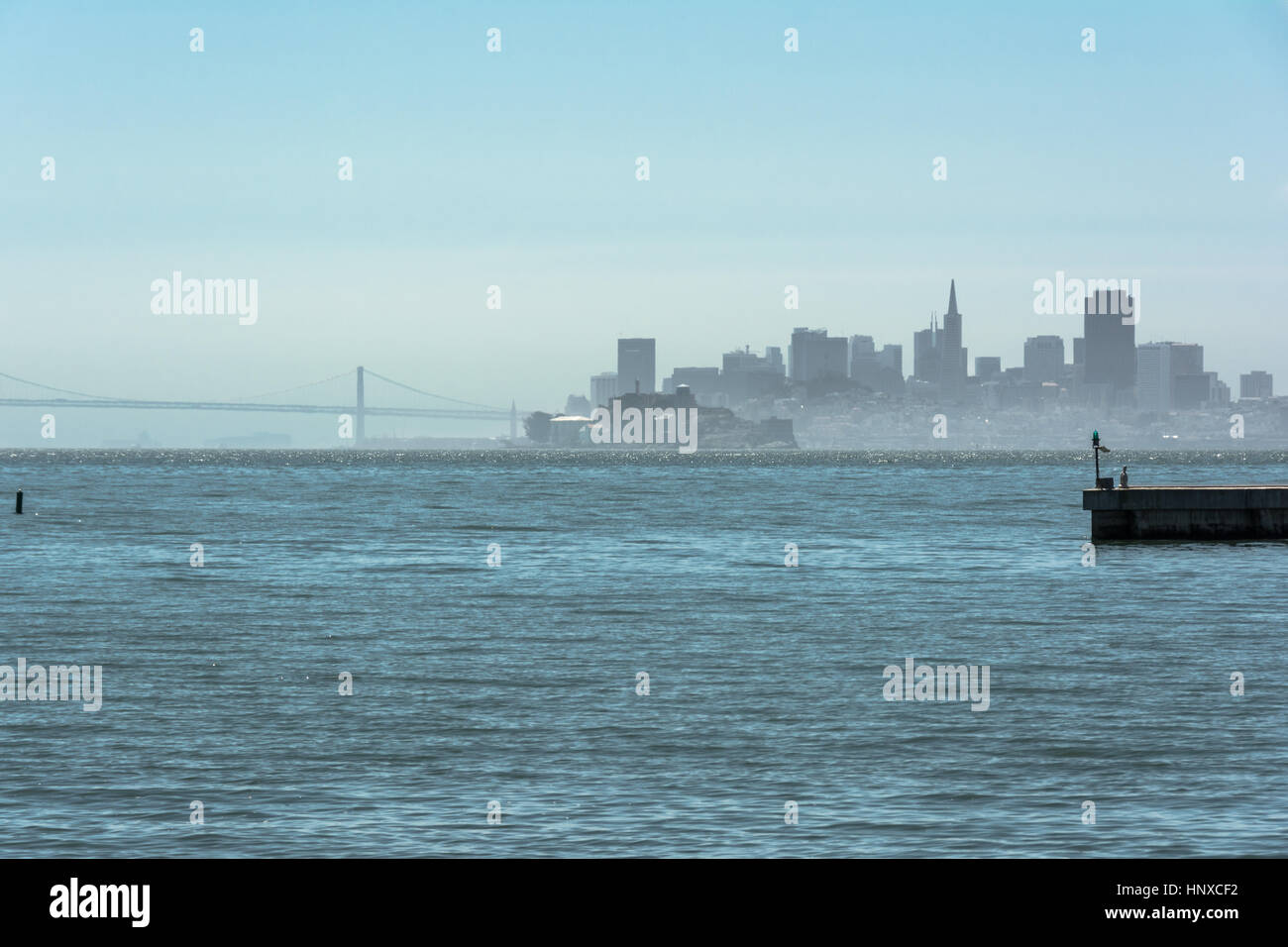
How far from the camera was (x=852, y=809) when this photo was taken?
15.6 m

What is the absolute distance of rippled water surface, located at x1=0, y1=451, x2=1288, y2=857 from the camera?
49.0ft

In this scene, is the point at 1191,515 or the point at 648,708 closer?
the point at 648,708

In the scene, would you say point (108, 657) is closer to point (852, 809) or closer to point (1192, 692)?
point (852, 809)

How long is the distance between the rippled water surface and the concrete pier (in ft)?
2.75

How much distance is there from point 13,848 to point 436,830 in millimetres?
4111

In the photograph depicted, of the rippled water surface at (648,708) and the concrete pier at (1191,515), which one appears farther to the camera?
the concrete pier at (1191,515)

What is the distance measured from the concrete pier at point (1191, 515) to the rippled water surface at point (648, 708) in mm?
839

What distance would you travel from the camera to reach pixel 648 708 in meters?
22.4

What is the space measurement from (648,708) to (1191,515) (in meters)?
41.9

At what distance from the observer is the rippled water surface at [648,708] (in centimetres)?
1492

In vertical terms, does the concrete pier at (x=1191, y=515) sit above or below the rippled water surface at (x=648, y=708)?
above

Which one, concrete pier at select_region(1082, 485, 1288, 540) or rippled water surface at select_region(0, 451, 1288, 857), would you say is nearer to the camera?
rippled water surface at select_region(0, 451, 1288, 857)

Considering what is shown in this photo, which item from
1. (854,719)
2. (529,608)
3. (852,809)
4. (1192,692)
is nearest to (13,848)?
→ (852,809)
